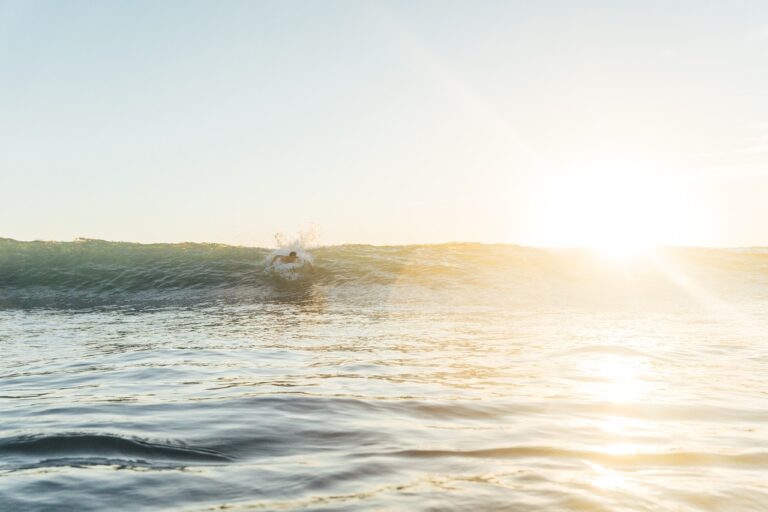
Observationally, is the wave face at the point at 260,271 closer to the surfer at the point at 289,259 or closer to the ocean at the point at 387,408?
the surfer at the point at 289,259

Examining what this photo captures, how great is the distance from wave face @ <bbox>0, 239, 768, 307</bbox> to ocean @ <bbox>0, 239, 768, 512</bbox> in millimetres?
3580

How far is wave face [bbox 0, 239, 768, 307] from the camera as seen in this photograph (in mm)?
18156

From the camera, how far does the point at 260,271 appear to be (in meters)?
20.3

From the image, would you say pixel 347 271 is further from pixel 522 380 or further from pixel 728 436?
pixel 728 436

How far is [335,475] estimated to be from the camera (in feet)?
10.5

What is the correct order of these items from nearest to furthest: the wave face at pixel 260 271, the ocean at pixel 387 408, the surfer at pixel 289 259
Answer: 1. the ocean at pixel 387 408
2. the wave face at pixel 260 271
3. the surfer at pixel 289 259

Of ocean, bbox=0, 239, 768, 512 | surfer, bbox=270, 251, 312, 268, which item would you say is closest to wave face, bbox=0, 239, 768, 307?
surfer, bbox=270, 251, 312, 268

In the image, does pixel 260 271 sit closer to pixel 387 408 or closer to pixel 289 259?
pixel 289 259

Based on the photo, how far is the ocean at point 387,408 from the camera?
3.01 m

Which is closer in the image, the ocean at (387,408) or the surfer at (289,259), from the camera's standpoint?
the ocean at (387,408)

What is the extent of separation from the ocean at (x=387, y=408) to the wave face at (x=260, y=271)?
3.58 meters

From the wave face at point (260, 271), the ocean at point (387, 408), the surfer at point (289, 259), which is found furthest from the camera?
the surfer at point (289, 259)

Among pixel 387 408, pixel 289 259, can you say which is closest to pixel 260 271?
pixel 289 259

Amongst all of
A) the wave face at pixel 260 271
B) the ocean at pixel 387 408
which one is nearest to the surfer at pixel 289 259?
the wave face at pixel 260 271
